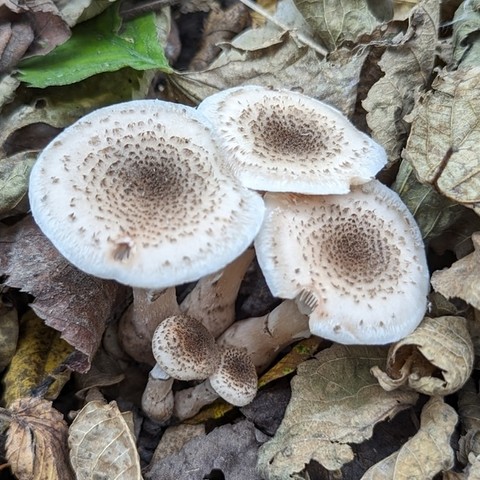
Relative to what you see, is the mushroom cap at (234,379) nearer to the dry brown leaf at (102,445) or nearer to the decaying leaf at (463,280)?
the dry brown leaf at (102,445)

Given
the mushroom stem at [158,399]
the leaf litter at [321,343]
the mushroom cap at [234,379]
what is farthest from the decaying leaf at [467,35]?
the mushroom stem at [158,399]

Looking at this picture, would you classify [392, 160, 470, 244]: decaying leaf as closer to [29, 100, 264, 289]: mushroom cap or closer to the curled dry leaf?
the curled dry leaf

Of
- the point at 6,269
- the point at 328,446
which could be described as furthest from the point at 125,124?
the point at 328,446

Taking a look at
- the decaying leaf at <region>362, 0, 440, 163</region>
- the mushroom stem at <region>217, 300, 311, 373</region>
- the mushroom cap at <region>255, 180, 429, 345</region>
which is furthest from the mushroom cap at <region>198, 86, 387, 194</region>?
the mushroom stem at <region>217, 300, 311, 373</region>

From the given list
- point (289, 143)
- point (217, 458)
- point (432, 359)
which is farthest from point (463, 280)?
point (217, 458)

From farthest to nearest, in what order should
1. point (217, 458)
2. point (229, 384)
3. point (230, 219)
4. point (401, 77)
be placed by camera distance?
point (401, 77) < point (217, 458) < point (229, 384) < point (230, 219)

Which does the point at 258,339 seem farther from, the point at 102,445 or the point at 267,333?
the point at 102,445
